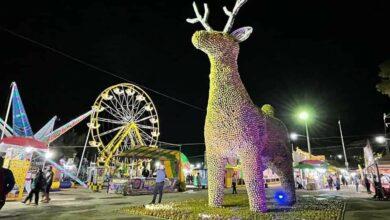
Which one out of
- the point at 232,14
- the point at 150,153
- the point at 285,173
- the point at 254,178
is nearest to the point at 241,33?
the point at 232,14

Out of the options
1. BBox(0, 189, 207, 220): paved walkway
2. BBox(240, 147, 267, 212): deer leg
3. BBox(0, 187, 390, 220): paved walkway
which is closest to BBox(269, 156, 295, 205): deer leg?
BBox(0, 187, 390, 220): paved walkway

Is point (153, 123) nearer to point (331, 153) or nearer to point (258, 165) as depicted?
point (258, 165)

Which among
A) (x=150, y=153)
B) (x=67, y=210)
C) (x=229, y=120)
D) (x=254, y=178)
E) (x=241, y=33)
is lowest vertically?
(x=67, y=210)

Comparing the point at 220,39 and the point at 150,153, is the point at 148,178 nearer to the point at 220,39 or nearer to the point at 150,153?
the point at 150,153

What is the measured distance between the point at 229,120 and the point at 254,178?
177cm

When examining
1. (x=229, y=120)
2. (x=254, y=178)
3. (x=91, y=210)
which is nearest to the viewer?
(x=254, y=178)

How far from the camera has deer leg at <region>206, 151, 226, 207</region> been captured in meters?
9.04

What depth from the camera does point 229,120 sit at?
863 centimetres

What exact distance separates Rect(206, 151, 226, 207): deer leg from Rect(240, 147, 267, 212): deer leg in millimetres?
817

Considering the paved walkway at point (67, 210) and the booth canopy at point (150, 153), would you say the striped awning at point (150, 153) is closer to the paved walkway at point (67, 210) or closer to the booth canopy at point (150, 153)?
the booth canopy at point (150, 153)

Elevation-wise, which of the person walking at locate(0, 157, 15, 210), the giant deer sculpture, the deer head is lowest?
the person walking at locate(0, 157, 15, 210)

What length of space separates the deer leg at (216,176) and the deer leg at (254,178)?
2.68 ft

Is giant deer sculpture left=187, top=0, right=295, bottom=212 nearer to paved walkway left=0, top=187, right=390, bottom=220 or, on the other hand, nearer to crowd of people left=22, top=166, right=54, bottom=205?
paved walkway left=0, top=187, right=390, bottom=220

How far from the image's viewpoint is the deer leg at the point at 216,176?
9039 millimetres
